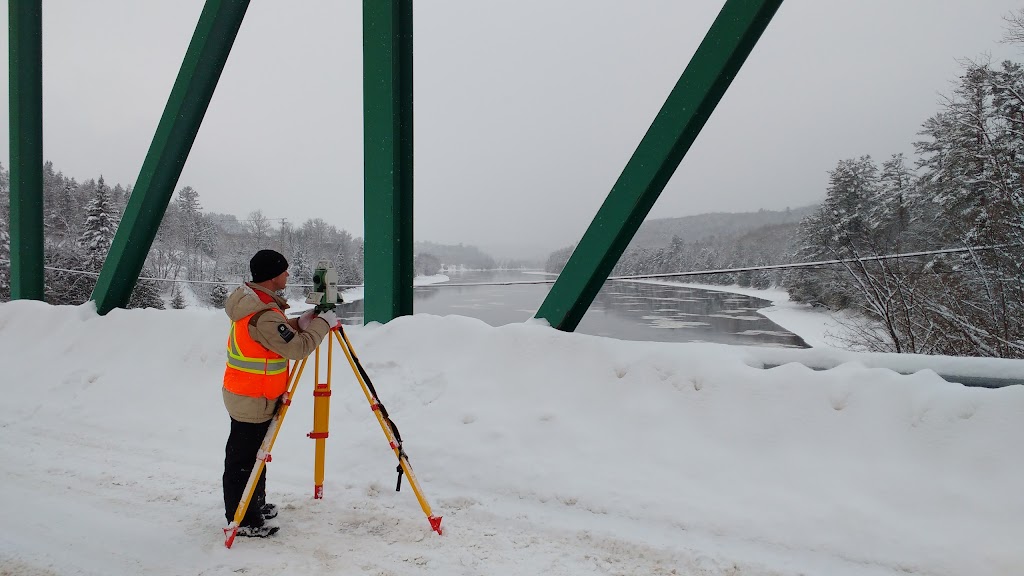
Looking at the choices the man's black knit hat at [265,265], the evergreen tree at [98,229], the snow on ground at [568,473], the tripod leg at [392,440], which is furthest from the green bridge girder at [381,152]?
the evergreen tree at [98,229]

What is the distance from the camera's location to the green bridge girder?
11.9 feet

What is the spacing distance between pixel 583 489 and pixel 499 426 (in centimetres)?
82

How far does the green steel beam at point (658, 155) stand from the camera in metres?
3.48

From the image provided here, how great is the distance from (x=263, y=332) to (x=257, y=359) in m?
0.19

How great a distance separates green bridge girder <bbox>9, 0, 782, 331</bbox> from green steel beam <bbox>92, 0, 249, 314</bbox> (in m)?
0.01

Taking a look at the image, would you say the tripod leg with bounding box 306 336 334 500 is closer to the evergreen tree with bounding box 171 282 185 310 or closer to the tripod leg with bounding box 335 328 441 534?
the tripod leg with bounding box 335 328 441 534

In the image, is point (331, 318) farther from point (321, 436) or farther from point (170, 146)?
point (170, 146)

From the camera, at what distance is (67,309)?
6355 mm

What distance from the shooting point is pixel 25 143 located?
7.17 m

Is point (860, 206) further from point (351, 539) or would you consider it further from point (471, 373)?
point (351, 539)

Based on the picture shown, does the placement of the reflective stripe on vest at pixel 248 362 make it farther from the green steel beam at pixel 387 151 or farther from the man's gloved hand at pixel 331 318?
the green steel beam at pixel 387 151

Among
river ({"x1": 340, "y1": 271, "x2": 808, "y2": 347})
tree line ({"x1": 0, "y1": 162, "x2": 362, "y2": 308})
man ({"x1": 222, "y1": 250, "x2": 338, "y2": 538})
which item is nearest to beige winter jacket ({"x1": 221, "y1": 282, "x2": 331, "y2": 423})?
man ({"x1": 222, "y1": 250, "x2": 338, "y2": 538})

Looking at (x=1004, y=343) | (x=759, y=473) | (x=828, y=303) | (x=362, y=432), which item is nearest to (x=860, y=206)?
(x=828, y=303)

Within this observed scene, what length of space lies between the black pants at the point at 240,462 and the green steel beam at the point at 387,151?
90.4 inches
